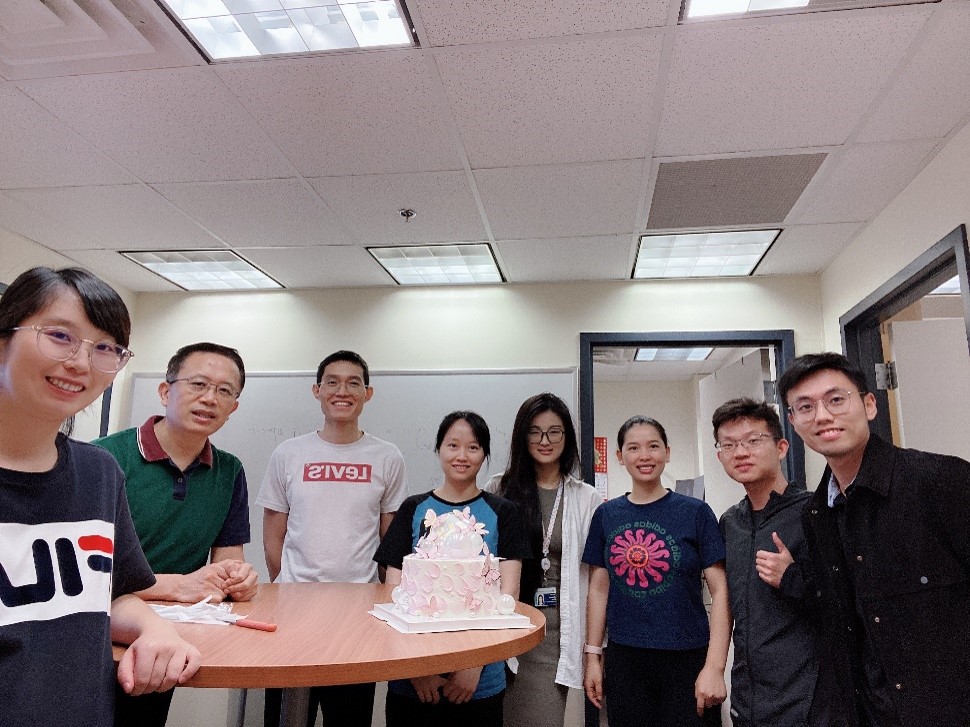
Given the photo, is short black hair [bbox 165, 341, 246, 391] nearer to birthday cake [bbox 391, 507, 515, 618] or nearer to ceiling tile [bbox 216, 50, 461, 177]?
birthday cake [bbox 391, 507, 515, 618]

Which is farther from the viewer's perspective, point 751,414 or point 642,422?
Answer: point 642,422

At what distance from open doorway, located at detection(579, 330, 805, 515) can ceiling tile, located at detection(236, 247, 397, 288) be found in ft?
4.58

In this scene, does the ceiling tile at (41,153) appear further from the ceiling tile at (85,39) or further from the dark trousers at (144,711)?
the dark trousers at (144,711)

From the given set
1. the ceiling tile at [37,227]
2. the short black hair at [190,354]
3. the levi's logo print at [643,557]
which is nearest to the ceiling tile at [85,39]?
the short black hair at [190,354]

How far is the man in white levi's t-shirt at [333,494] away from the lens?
2393 mm

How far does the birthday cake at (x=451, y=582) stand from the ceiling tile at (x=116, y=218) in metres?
2.32

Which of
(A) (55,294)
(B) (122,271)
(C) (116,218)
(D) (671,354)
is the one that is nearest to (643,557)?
(A) (55,294)

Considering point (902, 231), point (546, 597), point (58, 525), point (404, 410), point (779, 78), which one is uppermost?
point (779, 78)

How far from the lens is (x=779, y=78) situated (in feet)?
6.80

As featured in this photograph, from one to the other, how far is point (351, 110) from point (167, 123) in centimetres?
72

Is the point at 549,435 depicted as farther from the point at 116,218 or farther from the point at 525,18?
the point at 116,218

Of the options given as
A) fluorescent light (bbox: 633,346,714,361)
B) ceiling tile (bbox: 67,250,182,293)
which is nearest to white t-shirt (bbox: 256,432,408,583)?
ceiling tile (bbox: 67,250,182,293)

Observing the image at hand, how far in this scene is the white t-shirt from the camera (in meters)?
2.39

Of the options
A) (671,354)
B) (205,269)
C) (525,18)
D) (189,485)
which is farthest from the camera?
(671,354)
